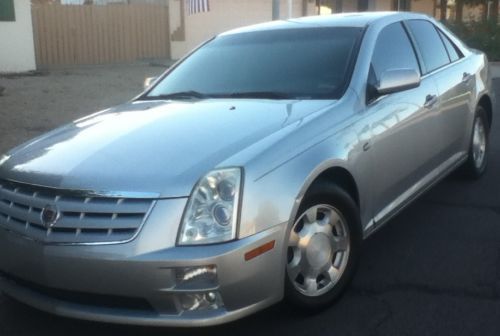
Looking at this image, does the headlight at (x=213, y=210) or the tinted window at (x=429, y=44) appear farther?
the tinted window at (x=429, y=44)

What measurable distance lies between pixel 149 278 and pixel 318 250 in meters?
1.06

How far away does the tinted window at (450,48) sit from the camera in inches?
229

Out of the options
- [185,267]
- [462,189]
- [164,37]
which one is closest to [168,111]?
[185,267]

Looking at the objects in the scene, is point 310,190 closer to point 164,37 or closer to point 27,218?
point 27,218

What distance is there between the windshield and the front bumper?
1393 mm

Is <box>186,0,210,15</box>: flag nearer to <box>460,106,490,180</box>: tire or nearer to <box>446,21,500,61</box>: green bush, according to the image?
<box>446,21,500,61</box>: green bush

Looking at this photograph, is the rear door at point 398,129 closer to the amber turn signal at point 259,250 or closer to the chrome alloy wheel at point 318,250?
the chrome alloy wheel at point 318,250

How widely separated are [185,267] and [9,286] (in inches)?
46.5

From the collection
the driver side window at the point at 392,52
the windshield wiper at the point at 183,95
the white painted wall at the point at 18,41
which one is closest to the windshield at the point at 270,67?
the windshield wiper at the point at 183,95

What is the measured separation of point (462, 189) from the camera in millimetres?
6195

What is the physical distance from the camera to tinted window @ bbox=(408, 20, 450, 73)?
17.3ft

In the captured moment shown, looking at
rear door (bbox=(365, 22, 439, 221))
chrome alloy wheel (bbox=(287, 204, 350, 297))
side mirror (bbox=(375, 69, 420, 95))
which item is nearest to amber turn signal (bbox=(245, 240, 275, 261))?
chrome alloy wheel (bbox=(287, 204, 350, 297))

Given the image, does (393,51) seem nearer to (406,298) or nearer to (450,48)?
(450,48)

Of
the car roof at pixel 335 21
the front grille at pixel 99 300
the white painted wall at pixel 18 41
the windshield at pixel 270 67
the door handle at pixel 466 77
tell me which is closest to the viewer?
the front grille at pixel 99 300
